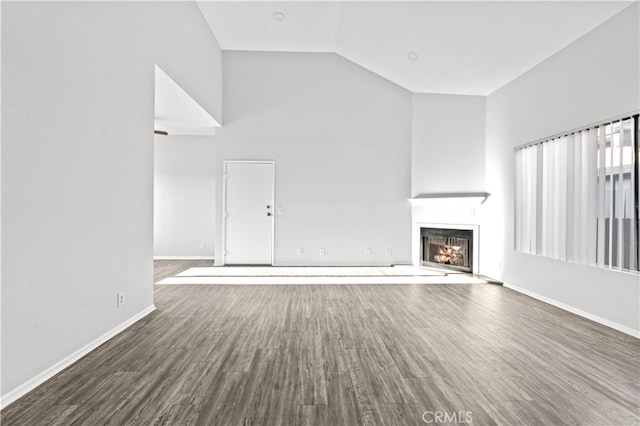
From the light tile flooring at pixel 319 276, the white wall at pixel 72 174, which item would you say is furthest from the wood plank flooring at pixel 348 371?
the light tile flooring at pixel 319 276

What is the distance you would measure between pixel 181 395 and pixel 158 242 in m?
6.42

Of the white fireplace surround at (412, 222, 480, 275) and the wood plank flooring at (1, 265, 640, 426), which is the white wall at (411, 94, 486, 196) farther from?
the wood plank flooring at (1, 265, 640, 426)

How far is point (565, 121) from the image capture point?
4.11 m

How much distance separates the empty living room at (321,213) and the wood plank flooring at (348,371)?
21 mm

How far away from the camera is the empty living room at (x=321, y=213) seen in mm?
2039

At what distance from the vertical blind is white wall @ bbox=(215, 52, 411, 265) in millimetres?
2373

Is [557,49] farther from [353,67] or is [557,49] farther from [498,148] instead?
[353,67]

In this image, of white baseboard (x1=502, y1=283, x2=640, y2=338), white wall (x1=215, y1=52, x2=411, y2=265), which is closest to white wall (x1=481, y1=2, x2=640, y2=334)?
white baseboard (x1=502, y1=283, x2=640, y2=338)

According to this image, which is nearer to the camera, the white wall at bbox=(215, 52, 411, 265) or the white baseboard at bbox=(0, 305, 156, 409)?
the white baseboard at bbox=(0, 305, 156, 409)

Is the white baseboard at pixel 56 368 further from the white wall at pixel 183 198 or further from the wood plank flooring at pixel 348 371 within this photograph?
the white wall at pixel 183 198

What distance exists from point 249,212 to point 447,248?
12.7 ft

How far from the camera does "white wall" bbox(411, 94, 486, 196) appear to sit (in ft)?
19.8

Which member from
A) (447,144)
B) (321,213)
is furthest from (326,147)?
(447,144)

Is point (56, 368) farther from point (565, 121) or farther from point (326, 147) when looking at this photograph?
point (565, 121)
